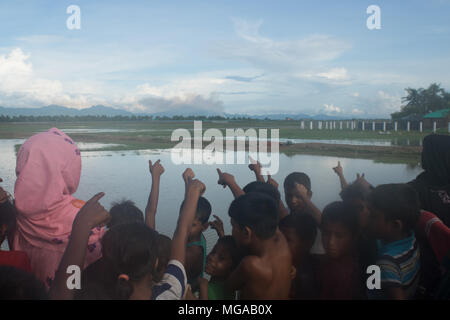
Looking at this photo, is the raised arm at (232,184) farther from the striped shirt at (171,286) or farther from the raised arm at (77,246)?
the raised arm at (77,246)

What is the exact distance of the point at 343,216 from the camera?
6.09ft

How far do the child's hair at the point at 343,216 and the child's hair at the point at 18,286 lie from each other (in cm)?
133

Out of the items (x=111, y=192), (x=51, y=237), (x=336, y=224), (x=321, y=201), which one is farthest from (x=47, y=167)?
(x=111, y=192)

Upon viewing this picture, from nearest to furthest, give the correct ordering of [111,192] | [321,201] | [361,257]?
[361,257] < [321,201] < [111,192]

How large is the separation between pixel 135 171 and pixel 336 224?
10.0 meters

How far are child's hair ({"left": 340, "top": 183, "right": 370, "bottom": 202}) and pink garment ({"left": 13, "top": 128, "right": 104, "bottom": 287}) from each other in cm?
141

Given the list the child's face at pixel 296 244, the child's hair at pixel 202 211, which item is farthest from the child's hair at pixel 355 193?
the child's hair at pixel 202 211

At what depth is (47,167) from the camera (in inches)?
69.8

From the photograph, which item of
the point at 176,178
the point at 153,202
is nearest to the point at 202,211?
the point at 153,202

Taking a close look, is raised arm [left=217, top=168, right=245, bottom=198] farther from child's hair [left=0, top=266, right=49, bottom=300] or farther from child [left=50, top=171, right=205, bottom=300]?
child's hair [left=0, top=266, right=49, bottom=300]

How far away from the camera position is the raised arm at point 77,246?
146 cm

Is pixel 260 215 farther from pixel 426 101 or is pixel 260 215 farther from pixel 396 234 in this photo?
pixel 426 101

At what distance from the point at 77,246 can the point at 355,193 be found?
150 centimetres
